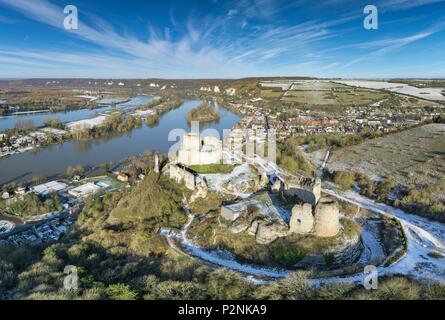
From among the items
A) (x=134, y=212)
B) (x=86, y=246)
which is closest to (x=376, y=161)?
(x=134, y=212)

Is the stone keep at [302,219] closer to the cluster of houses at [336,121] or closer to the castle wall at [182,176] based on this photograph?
the castle wall at [182,176]

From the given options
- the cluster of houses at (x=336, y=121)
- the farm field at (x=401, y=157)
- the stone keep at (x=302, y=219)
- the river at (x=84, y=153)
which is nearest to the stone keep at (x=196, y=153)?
the stone keep at (x=302, y=219)

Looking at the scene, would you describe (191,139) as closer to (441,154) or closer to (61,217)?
(61,217)

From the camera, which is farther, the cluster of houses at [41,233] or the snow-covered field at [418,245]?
the cluster of houses at [41,233]

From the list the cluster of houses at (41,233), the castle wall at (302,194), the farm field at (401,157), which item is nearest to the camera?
the castle wall at (302,194)

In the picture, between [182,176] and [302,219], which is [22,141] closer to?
A: [182,176]
